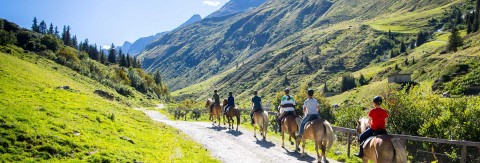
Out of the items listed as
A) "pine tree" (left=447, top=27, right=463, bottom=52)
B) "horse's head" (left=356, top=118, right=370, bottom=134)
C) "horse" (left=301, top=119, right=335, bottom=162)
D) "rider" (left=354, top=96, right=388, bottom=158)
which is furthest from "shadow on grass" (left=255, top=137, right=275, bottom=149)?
"pine tree" (left=447, top=27, right=463, bottom=52)

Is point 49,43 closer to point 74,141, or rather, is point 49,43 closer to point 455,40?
point 74,141

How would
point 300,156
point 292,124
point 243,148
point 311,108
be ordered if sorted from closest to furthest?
point 311,108 → point 300,156 → point 292,124 → point 243,148

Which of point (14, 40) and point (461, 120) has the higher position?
point (14, 40)

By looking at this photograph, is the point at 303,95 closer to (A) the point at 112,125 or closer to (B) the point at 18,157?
(A) the point at 112,125

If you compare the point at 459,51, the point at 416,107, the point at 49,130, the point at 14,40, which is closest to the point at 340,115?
the point at 416,107

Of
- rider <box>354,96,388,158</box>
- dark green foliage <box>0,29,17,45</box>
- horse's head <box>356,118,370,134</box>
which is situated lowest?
horse's head <box>356,118,370,134</box>

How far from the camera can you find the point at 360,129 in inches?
744

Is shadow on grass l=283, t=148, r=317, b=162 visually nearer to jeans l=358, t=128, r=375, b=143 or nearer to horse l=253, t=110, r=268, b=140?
jeans l=358, t=128, r=375, b=143

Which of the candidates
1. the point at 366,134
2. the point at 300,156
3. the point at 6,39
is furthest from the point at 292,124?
the point at 6,39

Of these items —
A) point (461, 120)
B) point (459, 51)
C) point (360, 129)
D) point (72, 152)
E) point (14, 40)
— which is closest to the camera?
point (72, 152)

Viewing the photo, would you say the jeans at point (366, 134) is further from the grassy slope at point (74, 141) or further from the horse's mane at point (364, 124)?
the grassy slope at point (74, 141)

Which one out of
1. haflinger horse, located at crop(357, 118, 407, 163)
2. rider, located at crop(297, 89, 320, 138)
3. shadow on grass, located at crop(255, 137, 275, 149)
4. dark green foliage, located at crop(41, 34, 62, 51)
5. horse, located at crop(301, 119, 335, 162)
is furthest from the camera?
dark green foliage, located at crop(41, 34, 62, 51)

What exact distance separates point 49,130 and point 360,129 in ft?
53.1

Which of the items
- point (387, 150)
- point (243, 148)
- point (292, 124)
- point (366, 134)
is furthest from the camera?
point (243, 148)
